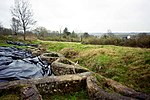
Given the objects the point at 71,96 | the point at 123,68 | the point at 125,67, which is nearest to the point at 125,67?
the point at 125,67

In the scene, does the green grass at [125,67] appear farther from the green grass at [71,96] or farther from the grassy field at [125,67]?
the green grass at [71,96]

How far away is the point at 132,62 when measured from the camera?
812cm

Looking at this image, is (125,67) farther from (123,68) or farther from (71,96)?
(71,96)

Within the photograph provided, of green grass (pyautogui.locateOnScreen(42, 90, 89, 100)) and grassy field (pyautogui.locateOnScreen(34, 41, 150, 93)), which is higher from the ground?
grassy field (pyautogui.locateOnScreen(34, 41, 150, 93))

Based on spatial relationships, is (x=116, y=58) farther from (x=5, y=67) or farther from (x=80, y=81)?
(x=5, y=67)

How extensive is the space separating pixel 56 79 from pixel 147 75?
376 centimetres

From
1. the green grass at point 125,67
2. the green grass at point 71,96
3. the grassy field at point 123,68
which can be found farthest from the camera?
the green grass at point 125,67

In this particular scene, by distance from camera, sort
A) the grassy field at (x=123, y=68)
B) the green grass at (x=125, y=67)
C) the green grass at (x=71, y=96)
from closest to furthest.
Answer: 1. the green grass at (x=71, y=96)
2. the grassy field at (x=123, y=68)
3. the green grass at (x=125, y=67)

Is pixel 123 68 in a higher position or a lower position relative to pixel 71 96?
higher

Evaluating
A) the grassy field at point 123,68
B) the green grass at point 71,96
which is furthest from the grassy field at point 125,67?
the green grass at point 71,96

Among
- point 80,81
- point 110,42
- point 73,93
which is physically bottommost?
point 73,93

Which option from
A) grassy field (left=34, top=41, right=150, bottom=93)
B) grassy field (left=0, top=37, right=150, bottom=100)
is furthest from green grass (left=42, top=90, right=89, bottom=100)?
grassy field (left=34, top=41, right=150, bottom=93)

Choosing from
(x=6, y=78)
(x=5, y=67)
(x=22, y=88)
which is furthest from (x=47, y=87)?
(x=5, y=67)

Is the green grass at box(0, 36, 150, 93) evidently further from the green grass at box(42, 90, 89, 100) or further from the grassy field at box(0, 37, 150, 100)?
the green grass at box(42, 90, 89, 100)
